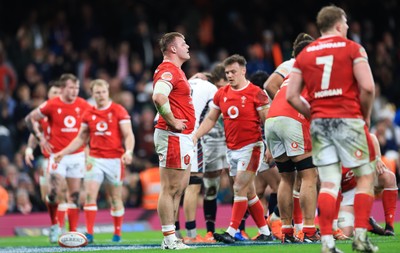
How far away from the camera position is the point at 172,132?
1150cm

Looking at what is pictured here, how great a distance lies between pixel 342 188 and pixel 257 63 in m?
10.7

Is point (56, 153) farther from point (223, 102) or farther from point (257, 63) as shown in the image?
point (257, 63)

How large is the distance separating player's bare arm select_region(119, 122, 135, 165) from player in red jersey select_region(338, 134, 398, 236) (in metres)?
3.70

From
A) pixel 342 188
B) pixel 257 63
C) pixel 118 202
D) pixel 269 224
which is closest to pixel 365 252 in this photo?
pixel 342 188

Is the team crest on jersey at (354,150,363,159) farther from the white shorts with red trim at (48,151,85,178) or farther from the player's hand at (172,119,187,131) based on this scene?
the white shorts with red trim at (48,151,85,178)

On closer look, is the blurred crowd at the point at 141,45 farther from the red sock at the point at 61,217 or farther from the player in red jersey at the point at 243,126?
the player in red jersey at the point at 243,126

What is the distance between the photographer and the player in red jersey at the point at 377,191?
500 inches

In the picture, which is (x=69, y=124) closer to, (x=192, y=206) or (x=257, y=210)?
(x=192, y=206)

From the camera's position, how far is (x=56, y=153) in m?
16.0

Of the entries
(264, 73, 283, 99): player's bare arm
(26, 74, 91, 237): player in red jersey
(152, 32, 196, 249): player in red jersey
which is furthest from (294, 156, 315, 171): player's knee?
(26, 74, 91, 237): player in red jersey

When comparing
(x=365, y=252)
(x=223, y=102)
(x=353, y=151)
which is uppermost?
(x=223, y=102)

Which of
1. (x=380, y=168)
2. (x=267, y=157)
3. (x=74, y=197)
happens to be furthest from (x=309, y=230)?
(x=74, y=197)

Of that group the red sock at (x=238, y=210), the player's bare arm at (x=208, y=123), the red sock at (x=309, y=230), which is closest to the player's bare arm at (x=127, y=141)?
the player's bare arm at (x=208, y=123)

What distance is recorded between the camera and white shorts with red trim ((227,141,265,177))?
12.5 meters
